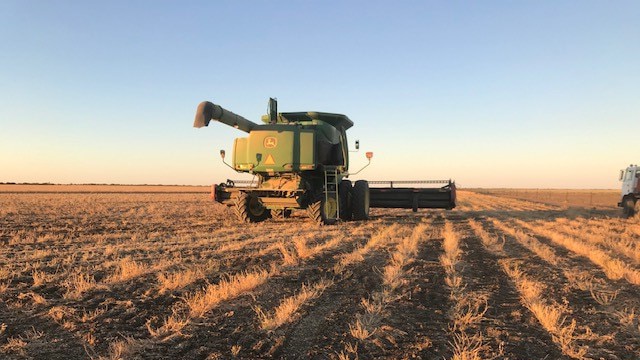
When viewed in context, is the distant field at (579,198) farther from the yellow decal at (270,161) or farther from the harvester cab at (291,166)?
the yellow decal at (270,161)

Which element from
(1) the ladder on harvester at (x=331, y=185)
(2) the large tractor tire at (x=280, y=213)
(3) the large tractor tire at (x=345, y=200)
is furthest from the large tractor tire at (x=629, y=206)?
(2) the large tractor tire at (x=280, y=213)

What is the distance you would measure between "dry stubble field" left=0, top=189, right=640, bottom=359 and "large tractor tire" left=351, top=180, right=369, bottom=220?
236 inches

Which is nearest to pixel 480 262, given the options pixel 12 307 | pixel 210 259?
pixel 210 259

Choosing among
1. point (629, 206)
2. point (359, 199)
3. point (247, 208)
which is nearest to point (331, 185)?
point (359, 199)

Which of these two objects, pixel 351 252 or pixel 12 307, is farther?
pixel 351 252

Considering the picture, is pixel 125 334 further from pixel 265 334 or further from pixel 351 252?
pixel 351 252

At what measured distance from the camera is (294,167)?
40.3 feet

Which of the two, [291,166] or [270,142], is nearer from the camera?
[291,166]

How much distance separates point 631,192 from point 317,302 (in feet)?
63.7

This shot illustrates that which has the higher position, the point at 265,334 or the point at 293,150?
the point at 293,150

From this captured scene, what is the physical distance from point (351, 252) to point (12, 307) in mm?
5550

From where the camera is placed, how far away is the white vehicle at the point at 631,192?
56.9 feet

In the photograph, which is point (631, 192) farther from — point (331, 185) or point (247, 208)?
point (247, 208)

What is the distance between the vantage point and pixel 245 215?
535 inches
